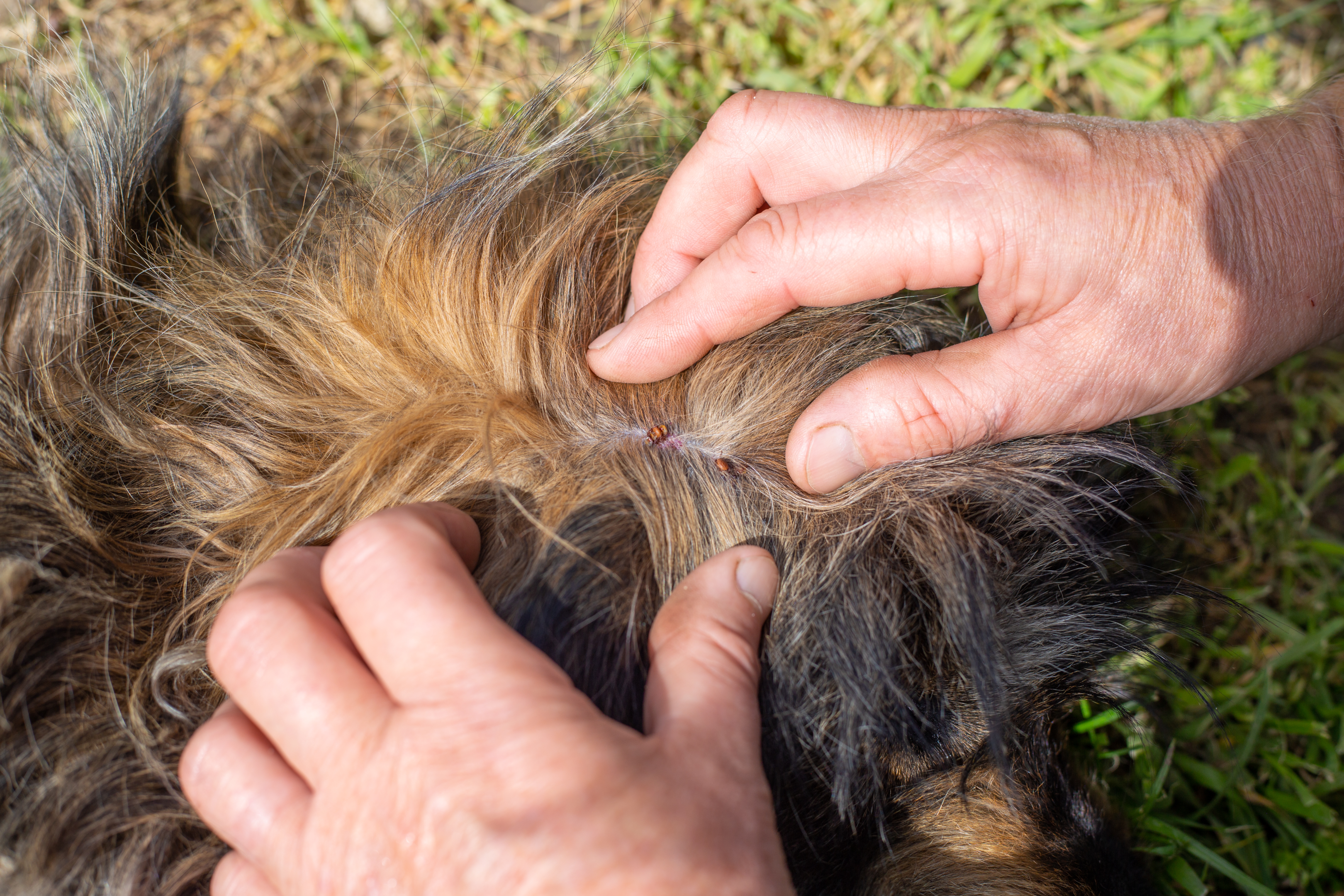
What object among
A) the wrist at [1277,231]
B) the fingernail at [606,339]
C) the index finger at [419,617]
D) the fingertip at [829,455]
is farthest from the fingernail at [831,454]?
the wrist at [1277,231]

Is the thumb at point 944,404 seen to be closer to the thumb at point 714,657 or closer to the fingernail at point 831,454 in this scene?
the fingernail at point 831,454

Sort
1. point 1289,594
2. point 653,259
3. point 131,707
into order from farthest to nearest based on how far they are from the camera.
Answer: point 1289,594, point 653,259, point 131,707

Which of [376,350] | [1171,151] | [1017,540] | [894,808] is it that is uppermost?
[376,350]

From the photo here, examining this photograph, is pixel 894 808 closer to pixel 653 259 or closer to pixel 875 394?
pixel 875 394

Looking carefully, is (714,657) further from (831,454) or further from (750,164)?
(750,164)

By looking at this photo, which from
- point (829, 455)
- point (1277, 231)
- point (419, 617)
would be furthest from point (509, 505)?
point (1277, 231)

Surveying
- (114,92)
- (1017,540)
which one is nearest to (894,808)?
(1017,540)
